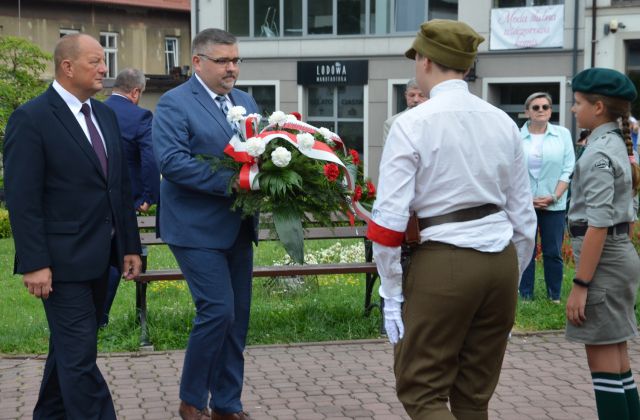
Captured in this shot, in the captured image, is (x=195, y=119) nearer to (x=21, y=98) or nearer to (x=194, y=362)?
(x=194, y=362)

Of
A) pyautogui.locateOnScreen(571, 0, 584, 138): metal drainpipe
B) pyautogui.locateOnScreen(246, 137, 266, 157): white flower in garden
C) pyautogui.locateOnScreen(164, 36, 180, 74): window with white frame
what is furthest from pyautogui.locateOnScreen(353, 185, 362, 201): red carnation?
pyautogui.locateOnScreen(164, 36, 180, 74): window with white frame

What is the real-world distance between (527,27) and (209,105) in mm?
25357

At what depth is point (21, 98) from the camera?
2531cm

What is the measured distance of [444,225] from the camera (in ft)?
14.0

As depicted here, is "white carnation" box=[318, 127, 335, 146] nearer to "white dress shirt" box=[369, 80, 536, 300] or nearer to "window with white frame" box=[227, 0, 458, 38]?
"white dress shirt" box=[369, 80, 536, 300]

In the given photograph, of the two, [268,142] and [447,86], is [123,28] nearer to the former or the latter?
[268,142]

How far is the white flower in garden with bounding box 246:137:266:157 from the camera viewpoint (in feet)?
17.8

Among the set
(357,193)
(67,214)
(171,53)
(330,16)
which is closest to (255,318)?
(357,193)

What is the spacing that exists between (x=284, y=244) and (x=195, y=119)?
85 cm

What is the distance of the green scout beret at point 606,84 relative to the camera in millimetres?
5031

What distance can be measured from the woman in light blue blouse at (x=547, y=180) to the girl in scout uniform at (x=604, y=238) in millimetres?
4505

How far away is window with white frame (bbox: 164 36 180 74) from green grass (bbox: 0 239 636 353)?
38.6 meters

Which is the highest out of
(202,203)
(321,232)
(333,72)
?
(333,72)

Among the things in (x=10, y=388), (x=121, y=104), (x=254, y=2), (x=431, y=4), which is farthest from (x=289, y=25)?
(x=10, y=388)
